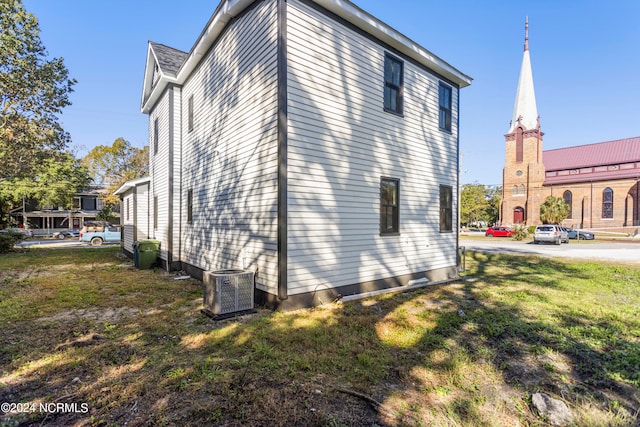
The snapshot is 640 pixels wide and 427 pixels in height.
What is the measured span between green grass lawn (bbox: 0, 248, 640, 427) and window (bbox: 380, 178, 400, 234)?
5.46ft

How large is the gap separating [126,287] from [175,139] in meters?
5.04

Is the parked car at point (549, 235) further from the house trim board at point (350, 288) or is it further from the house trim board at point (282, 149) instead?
the house trim board at point (282, 149)

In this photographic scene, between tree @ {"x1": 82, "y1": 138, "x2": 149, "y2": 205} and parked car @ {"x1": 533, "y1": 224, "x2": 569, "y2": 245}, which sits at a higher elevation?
tree @ {"x1": 82, "y1": 138, "x2": 149, "y2": 205}

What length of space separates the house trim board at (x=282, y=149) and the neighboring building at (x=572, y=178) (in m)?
47.8

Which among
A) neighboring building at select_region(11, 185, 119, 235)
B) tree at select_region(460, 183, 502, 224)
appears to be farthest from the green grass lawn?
tree at select_region(460, 183, 502, 224)

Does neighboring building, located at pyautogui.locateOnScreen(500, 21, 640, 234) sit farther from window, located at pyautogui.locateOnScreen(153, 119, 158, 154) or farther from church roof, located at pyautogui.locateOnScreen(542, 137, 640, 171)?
window, located at pyautogui.locateOnScreen(153, 119, 158, 154)

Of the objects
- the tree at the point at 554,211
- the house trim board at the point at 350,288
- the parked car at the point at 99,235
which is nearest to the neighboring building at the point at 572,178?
the tree at the point at 554,211

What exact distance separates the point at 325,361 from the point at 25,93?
60.9 feet

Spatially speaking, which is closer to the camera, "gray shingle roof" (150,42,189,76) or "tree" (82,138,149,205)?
"gray shingle roof" (150,42,189,76)

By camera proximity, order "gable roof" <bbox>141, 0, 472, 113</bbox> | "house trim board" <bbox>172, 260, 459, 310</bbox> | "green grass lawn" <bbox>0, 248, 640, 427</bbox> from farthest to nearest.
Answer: "gable roof" <bbox>141, 0, 472, 113</bbox>
"house trim board" <bbox>172, 260, 459, 310</bbox>
"green grass lawn" <bbox>0, 248, 640, 427</bbox>

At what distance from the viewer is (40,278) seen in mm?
9172

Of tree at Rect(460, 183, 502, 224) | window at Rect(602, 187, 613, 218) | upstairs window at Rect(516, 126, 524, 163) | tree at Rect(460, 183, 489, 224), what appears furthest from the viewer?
tree at Rect(460, 183, 502, 224)

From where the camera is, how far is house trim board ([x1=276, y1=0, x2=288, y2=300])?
18.1ft

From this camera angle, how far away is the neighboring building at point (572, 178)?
41.2 meters
